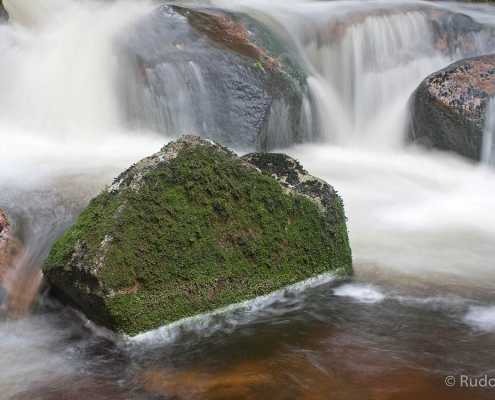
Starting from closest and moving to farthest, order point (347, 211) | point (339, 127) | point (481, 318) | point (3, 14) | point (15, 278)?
point (481, 318) → point (15, 278) → point (347, 211) → point (3, 14) → point (339, 127)

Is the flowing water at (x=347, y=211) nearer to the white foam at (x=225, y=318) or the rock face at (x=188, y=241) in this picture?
the white foam at (x=225, y=318)

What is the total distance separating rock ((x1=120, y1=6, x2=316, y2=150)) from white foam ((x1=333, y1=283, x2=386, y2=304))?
460 centimetres

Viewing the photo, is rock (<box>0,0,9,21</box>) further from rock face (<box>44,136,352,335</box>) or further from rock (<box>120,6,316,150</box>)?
rock face (<box>44,136,352,335</box>)

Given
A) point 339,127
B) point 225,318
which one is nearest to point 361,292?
point 225,318

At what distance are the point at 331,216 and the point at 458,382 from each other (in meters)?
2.07

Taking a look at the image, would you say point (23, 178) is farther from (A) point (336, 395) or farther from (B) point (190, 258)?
(A) point (336, 395)

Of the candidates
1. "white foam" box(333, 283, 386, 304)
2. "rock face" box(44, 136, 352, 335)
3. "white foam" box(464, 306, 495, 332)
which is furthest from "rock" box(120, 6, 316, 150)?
"white foam" box(464, 306, 495, 332)

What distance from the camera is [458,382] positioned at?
3.95 metres

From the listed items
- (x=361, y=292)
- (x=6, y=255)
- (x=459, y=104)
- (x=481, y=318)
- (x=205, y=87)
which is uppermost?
(x=205, y=87)

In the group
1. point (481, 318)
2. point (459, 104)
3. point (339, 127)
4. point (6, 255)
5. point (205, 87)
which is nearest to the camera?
point (481, 318)

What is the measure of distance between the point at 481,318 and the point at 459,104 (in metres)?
6.16

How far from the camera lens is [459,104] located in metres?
10.3

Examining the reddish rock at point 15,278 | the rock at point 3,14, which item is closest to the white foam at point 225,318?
the reddish rock at point 15,278

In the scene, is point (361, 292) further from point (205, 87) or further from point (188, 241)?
point (205, 87)
